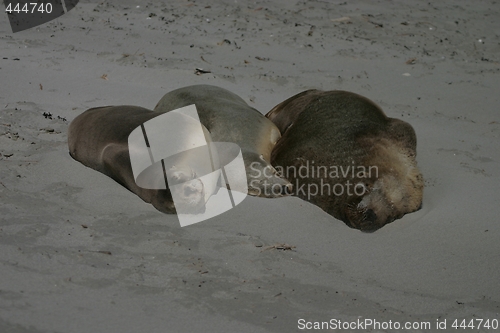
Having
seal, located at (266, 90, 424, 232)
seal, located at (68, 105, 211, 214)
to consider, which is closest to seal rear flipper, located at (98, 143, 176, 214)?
seal, located at (68, 105, 211, 214)

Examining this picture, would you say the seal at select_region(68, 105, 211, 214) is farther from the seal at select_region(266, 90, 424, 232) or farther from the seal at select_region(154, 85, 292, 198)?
the seal at select_region(266, 90, 424, 232)

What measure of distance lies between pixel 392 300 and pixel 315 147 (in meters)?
1.48

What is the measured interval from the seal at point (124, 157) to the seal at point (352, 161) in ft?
2.31

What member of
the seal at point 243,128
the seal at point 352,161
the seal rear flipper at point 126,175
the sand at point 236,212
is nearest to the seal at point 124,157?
the seal rear flipper at point 126,175

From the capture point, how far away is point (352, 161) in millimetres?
4363

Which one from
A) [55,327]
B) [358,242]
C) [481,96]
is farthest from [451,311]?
[481,96]

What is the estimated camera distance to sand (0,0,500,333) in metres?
3.15

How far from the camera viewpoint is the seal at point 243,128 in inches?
181

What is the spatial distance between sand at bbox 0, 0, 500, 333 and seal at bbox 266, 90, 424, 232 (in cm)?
14

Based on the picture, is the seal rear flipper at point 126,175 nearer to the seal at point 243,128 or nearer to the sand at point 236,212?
the sand at point 236,212

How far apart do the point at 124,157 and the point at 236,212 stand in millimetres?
873

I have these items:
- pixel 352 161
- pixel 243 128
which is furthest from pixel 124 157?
pixel 352 161

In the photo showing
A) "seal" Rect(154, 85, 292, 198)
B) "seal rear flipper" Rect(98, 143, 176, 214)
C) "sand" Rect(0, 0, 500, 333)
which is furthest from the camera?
"seal" Rect(154, 85, 292, 198)

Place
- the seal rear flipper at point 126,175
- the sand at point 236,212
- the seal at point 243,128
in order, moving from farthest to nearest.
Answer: the seal at point 243,128
the seal rear flipper at point 126,175
the sand at point 236,212
